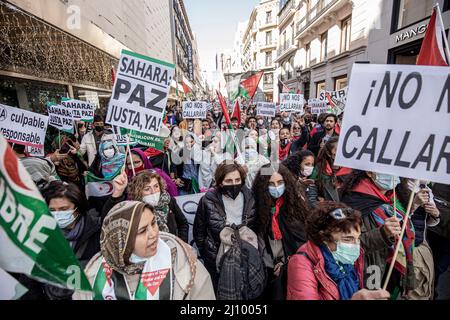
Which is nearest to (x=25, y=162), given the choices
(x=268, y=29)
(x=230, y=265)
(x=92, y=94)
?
(x=230, y=265)

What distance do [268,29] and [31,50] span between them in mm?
44796

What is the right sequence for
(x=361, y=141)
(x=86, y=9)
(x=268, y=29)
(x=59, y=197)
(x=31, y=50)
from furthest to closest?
(x=268, y=29), (x=86, y=9), (x=31, y=50), (x=59, y=197), (x=361, y=141)

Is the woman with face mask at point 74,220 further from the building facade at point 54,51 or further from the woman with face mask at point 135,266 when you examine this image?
the building facade at point 54,51

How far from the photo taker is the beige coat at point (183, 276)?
4.55 feet

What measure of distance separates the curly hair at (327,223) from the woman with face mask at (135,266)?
85 cm

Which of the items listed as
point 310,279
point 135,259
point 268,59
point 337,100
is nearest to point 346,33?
point 337,100

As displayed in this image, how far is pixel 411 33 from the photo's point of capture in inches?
368

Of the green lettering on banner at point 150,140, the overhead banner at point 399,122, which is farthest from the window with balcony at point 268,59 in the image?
the overhead banner at point 399,122

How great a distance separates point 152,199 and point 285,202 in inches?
52.7

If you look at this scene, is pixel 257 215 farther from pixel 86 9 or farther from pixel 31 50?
pixel 86 9

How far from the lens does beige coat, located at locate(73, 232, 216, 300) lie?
139cm

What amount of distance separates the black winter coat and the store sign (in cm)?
1044

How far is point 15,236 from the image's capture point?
3.29 feet

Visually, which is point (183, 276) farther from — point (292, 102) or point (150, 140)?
point (292, 102)
